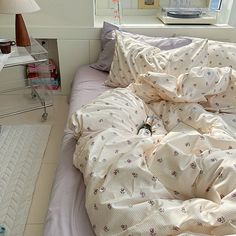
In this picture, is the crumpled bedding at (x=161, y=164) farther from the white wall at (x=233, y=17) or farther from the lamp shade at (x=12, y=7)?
the white wall at (x=233, y=17)

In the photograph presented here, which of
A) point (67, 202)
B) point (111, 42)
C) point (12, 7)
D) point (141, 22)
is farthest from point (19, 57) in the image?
point (67, 202)

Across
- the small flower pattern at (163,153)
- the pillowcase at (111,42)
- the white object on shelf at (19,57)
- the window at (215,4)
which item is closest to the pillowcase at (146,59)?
the small flower pattern at (163,153)

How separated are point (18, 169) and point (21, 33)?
902 millimetres

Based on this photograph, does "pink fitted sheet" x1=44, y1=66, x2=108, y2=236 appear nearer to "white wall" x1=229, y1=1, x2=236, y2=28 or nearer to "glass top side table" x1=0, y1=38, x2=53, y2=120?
"glass top side table" x1=0, y1=38, x2=53, y2=120

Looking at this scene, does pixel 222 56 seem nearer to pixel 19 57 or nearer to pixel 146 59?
pixel 146 59

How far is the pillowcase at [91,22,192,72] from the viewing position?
6.38ft

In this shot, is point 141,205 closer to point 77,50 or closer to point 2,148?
point 2,148

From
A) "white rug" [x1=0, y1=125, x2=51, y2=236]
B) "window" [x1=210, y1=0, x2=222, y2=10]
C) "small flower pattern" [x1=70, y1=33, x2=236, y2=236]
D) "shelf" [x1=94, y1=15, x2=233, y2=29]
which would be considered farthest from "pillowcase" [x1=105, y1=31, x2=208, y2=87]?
"window" [x1=210, y1=0, x2=222, y2=10]

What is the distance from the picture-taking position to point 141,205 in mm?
826

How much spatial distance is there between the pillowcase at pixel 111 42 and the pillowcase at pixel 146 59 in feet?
0.38

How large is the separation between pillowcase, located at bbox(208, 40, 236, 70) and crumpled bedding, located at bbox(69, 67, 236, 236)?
0.98ft

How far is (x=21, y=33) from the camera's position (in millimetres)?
1875

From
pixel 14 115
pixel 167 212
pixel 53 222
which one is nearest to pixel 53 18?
pixel 14 115

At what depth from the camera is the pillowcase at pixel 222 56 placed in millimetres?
1698
